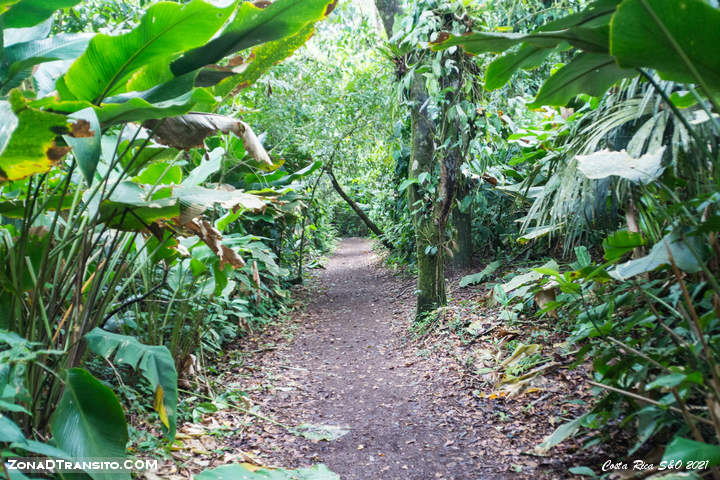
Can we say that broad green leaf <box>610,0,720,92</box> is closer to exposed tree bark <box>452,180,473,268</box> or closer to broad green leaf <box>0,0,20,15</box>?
broad green leaf <box>0,0,20,15</box>

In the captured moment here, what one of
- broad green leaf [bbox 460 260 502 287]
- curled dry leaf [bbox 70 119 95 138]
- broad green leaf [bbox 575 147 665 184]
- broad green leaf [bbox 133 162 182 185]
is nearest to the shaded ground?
broad green leaf [bbox 460 260 502 287]

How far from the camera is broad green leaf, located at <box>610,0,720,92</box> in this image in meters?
1.34

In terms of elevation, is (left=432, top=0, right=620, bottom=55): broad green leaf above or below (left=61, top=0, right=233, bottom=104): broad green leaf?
below

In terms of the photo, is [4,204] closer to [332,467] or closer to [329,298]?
[332,467]

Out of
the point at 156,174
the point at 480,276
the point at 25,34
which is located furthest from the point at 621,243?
the point at 480,276

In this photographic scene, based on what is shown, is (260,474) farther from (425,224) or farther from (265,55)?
(425,224)

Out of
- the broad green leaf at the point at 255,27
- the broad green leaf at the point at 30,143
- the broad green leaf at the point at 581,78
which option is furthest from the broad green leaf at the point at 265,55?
the broad green leaf at the point at 581,78

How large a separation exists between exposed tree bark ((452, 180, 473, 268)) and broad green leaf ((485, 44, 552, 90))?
420 centimetres

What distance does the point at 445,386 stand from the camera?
12.3 feet

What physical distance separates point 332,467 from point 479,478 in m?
0.89

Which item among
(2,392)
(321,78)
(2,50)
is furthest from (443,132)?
(2,392)

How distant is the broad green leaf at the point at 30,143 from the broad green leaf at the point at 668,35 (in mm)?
1966

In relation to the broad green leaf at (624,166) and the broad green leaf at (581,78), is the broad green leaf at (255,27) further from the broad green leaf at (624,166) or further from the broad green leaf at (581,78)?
the broad green leaf at (624,166)

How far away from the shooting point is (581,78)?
7.19ft
